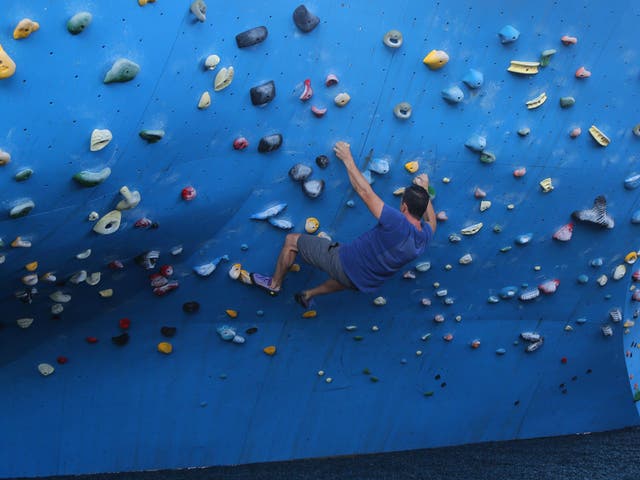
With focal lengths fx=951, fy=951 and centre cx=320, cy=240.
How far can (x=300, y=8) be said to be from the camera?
4.45m

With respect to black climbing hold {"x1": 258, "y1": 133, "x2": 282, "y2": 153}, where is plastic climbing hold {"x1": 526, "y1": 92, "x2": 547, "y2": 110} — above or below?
above

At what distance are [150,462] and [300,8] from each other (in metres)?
2.79

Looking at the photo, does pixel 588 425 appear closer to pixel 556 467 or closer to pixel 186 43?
pixel 556 467

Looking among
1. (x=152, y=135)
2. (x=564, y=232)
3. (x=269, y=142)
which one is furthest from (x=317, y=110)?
(x=564, y=232)

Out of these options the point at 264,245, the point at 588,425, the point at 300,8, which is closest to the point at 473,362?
the point at 588,425

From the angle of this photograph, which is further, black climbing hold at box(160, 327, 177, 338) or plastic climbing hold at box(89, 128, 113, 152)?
black climbing hold at box(160, 327, 177, 338)

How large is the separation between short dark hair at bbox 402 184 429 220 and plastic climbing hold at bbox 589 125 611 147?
3.91ft

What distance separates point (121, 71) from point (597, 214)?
122 inches

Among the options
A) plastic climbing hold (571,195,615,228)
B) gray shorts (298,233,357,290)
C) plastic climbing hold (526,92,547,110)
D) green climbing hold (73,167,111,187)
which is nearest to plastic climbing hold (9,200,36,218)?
green climbing hold (73,167,111,187)

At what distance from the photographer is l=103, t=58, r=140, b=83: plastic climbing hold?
4027mm

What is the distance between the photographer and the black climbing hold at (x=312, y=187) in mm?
5012

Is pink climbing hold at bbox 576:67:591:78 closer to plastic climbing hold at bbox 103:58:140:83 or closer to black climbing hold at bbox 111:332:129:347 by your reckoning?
plastic climbing hold at bbox 103:58:140:83

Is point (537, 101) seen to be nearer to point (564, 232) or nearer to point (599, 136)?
point (599, 136)

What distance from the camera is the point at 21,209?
4.15 metres
